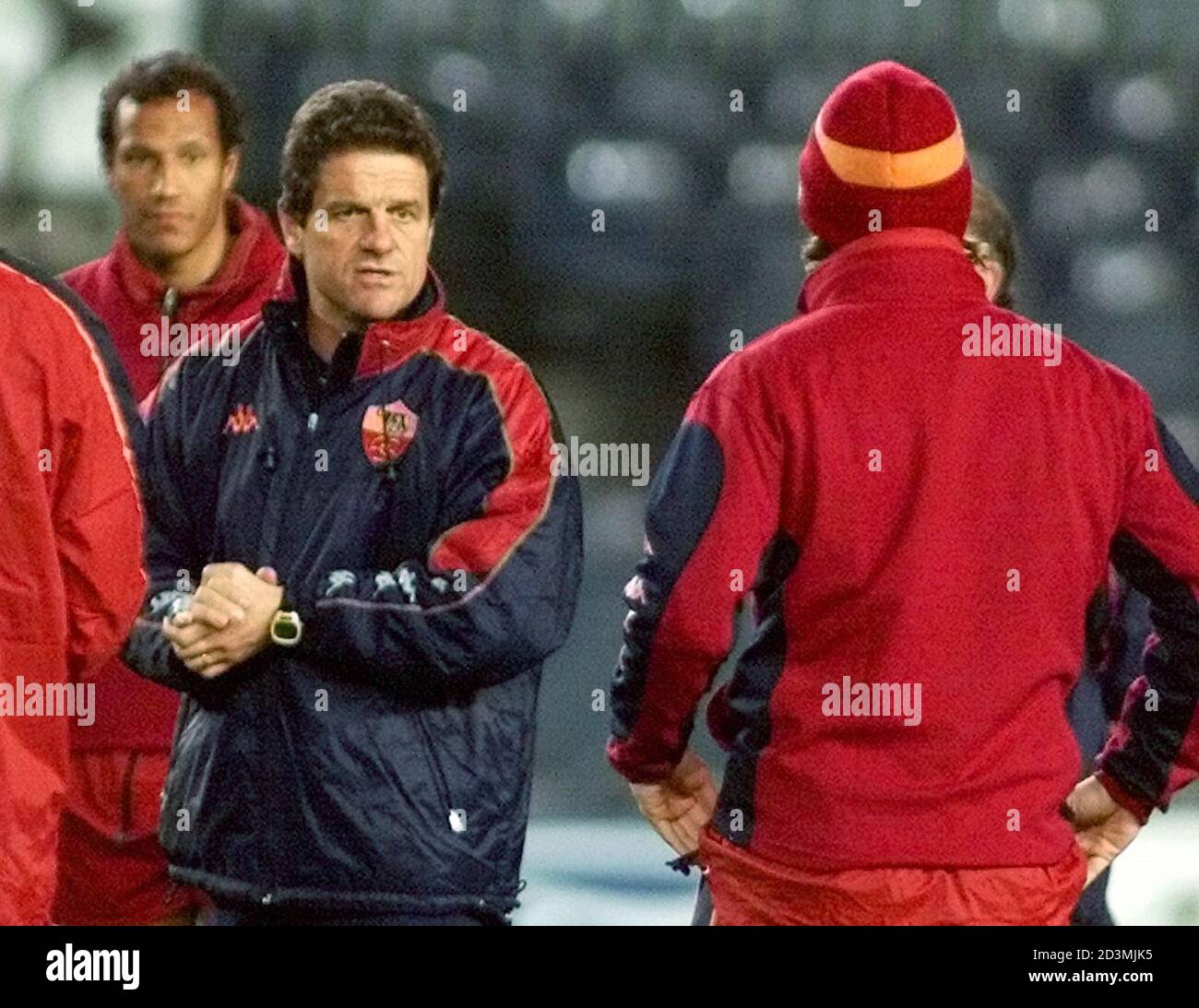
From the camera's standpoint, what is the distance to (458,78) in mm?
5734

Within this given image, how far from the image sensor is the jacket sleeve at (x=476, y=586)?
298 cm

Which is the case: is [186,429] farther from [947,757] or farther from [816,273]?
[947,757]

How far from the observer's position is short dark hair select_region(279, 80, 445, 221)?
10.3 feet

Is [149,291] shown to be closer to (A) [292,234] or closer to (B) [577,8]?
(A) [292,234]

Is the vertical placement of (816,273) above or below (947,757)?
above

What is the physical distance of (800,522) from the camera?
2.71 metres

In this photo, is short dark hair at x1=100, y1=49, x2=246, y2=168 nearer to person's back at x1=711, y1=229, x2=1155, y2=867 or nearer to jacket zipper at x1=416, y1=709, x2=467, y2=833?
jacket zipper at x1=416, y1=709, x2=467, y2=833

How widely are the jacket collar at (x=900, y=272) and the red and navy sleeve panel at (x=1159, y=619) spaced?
0.24 m

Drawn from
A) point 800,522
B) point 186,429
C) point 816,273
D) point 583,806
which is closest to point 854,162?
point 816,273

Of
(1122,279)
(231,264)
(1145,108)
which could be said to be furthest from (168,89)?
(1122,279)

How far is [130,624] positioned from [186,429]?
16.5 inches

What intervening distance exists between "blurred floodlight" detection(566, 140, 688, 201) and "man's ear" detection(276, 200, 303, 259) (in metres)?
2.99
